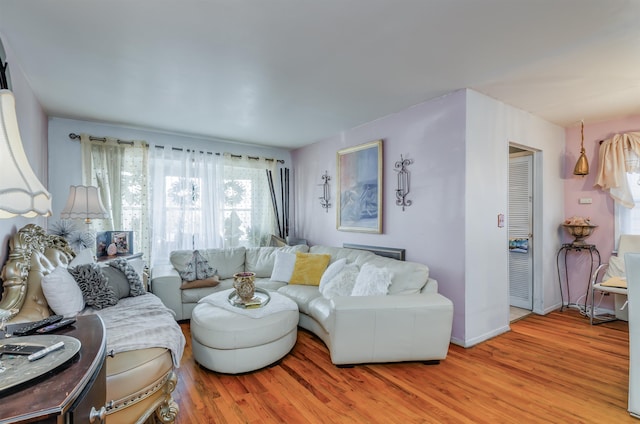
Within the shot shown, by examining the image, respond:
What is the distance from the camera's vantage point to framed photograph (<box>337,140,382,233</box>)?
12.8 ft

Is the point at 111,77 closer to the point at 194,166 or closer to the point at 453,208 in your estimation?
the point at 194,166

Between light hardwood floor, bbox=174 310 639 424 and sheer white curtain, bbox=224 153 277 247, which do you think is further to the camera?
sheer white curtain, bbox=224 153 277 247

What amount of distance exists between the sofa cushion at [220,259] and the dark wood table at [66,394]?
313 cm

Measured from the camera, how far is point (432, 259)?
10.7ft

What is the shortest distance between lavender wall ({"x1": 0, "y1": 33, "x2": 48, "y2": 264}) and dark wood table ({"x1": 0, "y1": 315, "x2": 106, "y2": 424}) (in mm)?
1728

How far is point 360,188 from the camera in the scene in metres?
4.15

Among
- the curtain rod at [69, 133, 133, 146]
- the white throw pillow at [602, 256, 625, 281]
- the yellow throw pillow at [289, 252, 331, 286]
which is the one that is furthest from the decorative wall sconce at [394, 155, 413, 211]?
the curtain rod at [69, 133, 133, 146]

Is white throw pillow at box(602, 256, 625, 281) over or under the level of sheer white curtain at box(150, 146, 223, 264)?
under

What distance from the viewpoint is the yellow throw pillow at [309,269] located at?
3.77 m

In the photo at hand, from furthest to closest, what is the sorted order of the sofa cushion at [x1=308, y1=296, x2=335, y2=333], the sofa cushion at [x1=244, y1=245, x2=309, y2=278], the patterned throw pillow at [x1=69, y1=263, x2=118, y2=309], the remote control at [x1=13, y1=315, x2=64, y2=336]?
the sofa cushion at [x1=244, y1=245, x2=309, y2=278]
the sofa cushion at [x1=308, y1=296, x2=335, y2=333]
the patterned throw pillow at [x1=69, y1=263, x2=118, y2=309]
the remote control at [x1=13, y1=315, x2=64, y2=336]

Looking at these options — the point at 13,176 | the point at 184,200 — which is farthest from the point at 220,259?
the point at 13,176

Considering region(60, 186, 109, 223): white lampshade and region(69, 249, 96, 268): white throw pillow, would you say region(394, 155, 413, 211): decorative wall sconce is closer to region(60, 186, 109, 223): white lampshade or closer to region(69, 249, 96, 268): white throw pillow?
region(69, 249, 96, 268): white throw pillow

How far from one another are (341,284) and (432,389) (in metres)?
1.24

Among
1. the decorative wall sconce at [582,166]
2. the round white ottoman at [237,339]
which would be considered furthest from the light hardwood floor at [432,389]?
the decorative wall sconce at [582,166]
